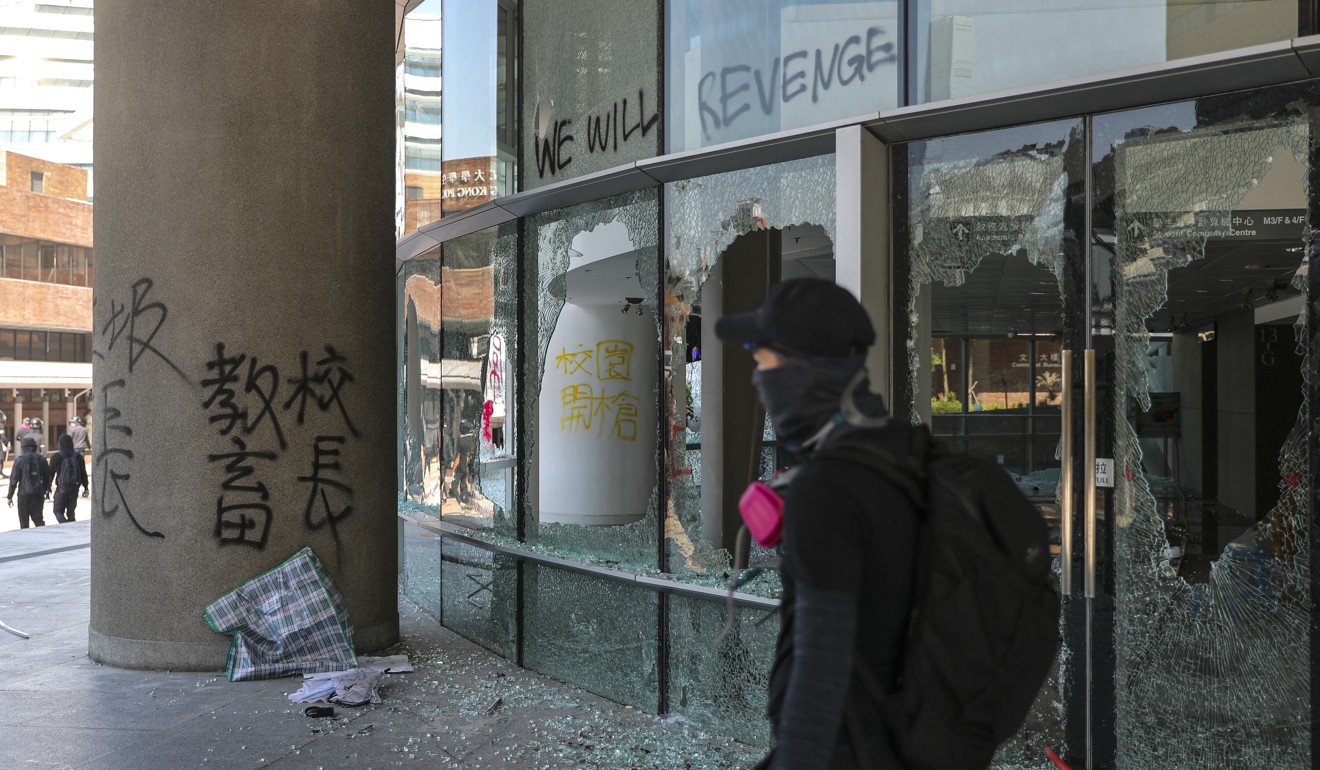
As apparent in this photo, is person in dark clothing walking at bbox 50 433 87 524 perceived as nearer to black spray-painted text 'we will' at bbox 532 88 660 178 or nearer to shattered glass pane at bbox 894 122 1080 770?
black spray-painted text 'we will' at bbox 532 88 660 178

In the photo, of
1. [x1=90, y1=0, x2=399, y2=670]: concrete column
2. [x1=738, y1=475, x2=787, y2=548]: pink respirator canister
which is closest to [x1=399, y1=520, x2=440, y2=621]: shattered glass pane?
[x1=90, y1=0, x2=399, y2=670]: concrete column

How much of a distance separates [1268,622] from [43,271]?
5149cm

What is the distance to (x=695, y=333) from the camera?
5.98 meters

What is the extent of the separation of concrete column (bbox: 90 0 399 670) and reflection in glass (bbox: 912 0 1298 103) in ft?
12.9

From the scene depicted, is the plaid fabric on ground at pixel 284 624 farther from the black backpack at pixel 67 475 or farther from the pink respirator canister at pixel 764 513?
the black backpack at pixel 67 475

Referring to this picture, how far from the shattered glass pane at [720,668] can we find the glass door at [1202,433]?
1.54 m

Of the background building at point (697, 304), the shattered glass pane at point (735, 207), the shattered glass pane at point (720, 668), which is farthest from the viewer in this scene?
the shattered glass pane at point (720, 668)

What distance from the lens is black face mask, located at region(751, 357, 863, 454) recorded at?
6.79 feet

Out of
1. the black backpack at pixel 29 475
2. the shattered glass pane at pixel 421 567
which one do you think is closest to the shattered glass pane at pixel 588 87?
the shattered glass pane at pixel 421 567

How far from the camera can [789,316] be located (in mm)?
2041

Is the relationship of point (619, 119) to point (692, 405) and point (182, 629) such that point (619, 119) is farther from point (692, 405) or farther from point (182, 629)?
point (182, 629)

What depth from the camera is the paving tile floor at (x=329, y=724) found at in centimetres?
518

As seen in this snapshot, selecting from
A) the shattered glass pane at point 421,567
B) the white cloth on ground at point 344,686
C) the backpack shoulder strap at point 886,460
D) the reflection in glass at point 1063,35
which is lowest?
the white cloth on ground at point 344,686

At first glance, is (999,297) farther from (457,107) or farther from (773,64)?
(457,107)
